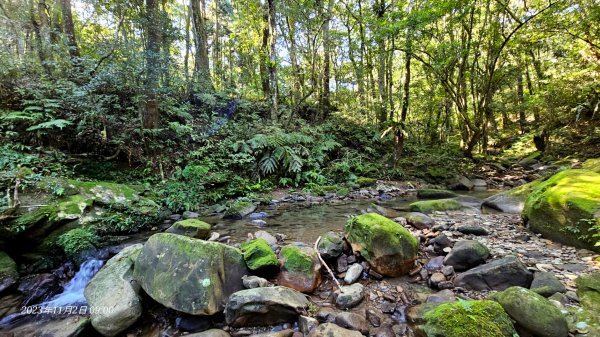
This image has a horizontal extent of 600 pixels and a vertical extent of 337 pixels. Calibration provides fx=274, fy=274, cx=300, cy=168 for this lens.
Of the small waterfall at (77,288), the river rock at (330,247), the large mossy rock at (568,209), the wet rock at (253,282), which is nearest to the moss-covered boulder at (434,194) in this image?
the large mossy rock at (568,209)

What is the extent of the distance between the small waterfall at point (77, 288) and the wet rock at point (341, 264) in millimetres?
3510

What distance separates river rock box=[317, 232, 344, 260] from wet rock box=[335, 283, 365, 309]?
2.18 ft

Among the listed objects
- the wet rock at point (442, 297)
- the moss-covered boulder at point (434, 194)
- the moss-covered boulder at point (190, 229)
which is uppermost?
the moss-covered boulder at point (190, 229)

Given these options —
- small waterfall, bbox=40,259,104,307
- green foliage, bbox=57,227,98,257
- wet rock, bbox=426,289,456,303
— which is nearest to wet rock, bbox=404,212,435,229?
wet rock, bbox=426,289,456,303

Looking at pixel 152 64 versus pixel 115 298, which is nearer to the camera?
pixel 115 298

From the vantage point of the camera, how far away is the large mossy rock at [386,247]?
376cm

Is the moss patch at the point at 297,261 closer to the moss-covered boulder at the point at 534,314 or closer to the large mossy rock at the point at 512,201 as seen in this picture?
the moss-covered boulder at the point at 534,314

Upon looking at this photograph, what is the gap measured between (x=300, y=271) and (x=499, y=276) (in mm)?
2387

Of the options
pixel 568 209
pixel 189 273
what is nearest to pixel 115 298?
pixel 189 273

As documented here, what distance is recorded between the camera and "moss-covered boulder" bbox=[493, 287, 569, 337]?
2279 mm

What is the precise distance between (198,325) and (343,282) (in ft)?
6.17

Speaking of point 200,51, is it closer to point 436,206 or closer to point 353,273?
point 436,206

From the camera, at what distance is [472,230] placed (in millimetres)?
4926

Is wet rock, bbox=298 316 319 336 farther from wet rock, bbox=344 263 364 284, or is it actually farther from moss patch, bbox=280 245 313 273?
wet rock, bbox=344 263 364 284
